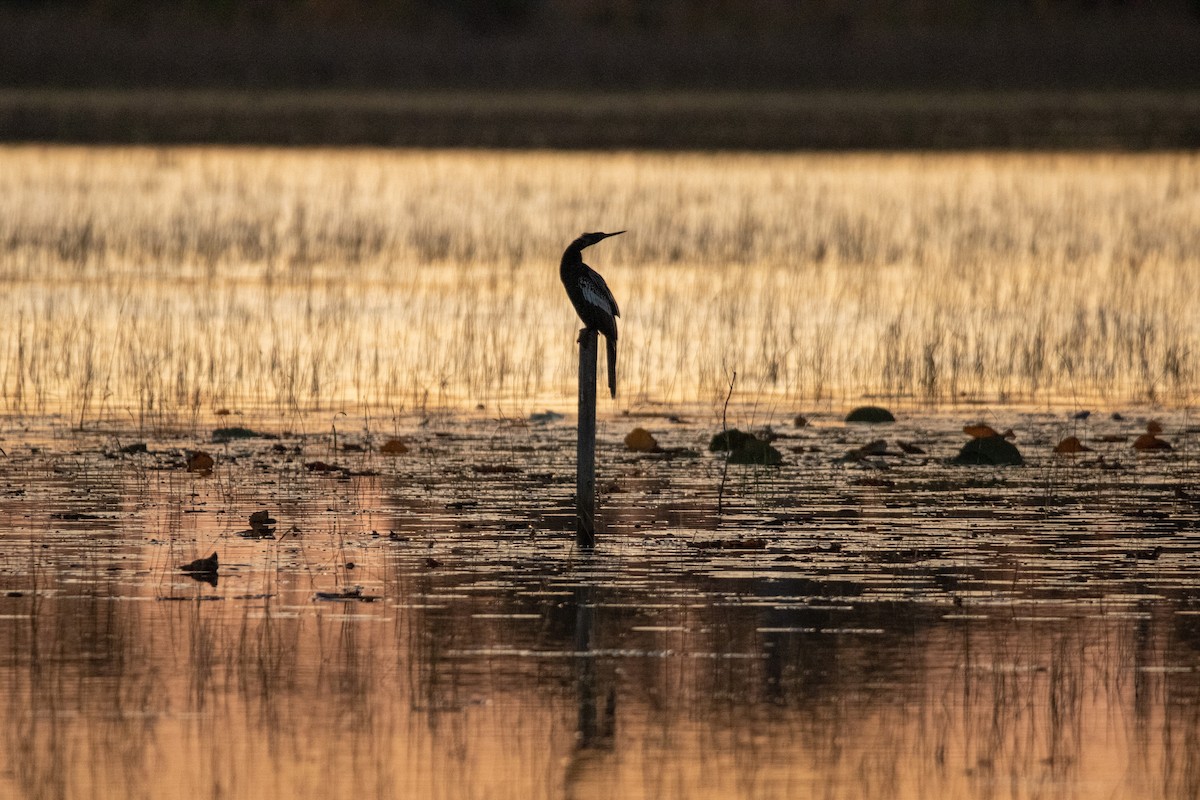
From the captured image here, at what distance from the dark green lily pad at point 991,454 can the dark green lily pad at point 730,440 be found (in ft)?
4.67

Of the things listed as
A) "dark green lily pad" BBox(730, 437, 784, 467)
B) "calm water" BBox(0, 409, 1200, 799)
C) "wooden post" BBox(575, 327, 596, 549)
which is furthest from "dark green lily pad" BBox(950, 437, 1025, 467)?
"wooden post" BBox(575, 327, 596, 549)

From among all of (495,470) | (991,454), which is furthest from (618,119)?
(495,470)

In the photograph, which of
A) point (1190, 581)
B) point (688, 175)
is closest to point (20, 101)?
point (688, 175)

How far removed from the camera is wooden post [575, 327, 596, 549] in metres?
13.4

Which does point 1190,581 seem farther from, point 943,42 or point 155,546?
point 943,42

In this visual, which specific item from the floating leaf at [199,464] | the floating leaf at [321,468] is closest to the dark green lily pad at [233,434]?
the floating leaf at [199,464]

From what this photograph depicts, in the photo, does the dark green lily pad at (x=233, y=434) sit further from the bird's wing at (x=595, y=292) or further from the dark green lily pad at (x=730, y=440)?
the bird's wing at (x=595, y=292)

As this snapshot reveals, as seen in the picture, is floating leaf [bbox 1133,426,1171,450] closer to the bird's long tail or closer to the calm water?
the calm water

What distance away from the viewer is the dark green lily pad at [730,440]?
664 inches

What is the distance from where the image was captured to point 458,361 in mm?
22500

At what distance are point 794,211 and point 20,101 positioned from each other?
35683 millimetres

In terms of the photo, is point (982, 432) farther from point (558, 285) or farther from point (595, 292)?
point (558, 285)

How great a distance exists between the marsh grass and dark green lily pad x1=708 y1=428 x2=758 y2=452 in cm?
302

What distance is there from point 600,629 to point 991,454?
241 inches
